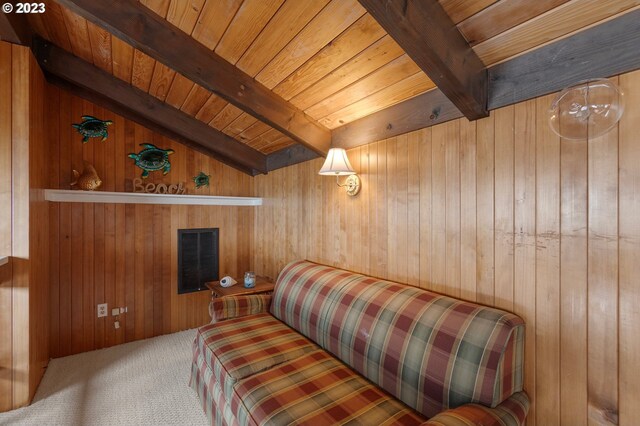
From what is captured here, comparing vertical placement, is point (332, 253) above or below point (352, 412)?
above

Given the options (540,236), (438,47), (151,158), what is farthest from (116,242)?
(540,236)

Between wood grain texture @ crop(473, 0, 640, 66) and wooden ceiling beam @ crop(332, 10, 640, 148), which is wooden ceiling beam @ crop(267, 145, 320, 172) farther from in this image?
wood grain texture @ crop(473, 0, 640, 66)

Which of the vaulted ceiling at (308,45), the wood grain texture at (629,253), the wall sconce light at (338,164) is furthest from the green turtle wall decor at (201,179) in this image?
the wood grain texture at (629,253)

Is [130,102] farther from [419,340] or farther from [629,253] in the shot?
[629,253]

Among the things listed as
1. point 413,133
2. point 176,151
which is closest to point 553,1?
point 413,133

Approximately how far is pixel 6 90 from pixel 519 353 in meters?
3.44

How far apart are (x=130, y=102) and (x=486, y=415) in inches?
132

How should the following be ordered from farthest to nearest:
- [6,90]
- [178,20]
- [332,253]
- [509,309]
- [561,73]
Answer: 1. [332,253]
2. [6,90]
3. [178,20]
4. [509,309]
5. [561,73]

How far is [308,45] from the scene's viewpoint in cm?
163

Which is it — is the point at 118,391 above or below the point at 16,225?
below

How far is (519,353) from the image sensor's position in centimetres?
130

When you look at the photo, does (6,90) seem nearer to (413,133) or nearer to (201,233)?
(201,233)

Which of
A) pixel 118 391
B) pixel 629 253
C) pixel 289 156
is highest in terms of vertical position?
pixel 289 156

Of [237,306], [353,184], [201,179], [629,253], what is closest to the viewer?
[629,253]
